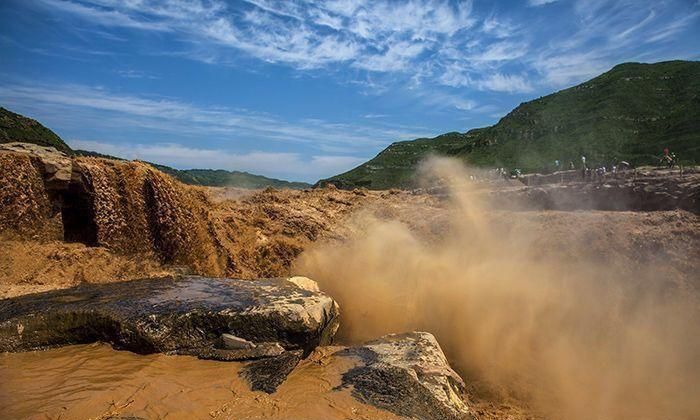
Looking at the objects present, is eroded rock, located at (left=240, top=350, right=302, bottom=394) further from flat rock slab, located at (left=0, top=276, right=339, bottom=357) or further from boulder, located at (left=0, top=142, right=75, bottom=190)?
boulder, located at (left=0, top=142, right=75, bottom=190)

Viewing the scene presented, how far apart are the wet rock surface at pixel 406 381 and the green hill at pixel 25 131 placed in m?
35.3

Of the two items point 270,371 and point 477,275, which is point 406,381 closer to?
point 270,371

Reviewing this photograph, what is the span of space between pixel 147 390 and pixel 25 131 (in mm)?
41651

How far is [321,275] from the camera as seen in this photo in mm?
13812

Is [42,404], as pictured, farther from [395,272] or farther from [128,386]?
[395,272]

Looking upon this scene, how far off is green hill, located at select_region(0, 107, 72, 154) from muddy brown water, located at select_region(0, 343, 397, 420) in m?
33.6

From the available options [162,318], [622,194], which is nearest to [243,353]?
[162,318]

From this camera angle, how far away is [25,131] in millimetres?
35969

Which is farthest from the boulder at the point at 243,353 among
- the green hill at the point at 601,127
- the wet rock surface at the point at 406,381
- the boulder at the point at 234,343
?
the green hill at the point at 601,127

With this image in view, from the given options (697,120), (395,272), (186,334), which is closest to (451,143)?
(697,120)

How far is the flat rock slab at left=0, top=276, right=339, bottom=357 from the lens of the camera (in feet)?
19.4

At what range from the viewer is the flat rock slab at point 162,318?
232 inches

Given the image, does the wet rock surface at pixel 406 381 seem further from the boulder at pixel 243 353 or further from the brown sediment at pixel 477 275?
the boulder at pixel 243 353

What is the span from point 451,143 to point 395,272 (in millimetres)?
118125
